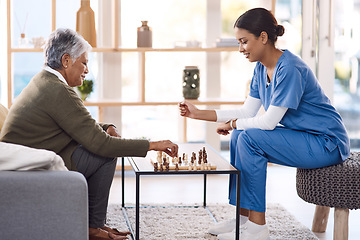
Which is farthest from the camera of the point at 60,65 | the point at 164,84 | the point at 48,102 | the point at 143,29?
the point at 164,84

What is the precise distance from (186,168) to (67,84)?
62 cm

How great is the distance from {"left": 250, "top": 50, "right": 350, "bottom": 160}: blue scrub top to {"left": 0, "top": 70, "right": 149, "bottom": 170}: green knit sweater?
72 cm

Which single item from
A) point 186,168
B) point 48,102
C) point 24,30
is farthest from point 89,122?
point 24,30

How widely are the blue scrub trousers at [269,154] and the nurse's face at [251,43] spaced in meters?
0.37

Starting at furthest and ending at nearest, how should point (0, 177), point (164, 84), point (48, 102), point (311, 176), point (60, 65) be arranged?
point (164, 84) → point (311, 176) → point (60, 65) → point (48, 102) → point (0, 177)

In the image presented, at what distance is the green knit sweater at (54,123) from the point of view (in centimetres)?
232

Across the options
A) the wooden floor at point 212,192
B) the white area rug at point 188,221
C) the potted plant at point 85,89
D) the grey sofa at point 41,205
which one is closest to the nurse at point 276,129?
the white area rug at point 188,221

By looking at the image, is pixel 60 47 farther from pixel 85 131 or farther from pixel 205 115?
pixel 205 115

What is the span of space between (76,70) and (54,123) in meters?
0.28

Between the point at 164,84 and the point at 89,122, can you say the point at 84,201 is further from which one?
the point at 164,84

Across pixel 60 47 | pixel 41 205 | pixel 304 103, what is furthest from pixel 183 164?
pixel 41 205

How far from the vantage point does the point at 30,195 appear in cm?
183

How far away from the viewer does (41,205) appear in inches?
72.2

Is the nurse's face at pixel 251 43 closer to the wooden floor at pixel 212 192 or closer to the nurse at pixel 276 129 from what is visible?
the nurse at pixel 276 129
